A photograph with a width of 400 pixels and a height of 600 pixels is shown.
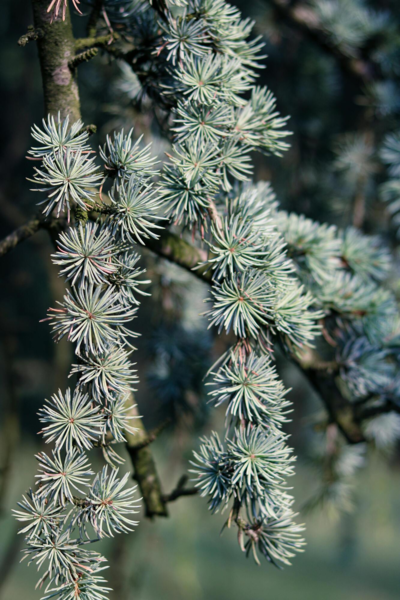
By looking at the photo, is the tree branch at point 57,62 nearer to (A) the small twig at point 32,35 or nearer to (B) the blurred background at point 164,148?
(A) the small twig at point 32,35

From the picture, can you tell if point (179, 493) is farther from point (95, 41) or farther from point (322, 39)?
point (322, 39)

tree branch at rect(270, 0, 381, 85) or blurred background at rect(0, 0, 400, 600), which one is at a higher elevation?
tree branch at rect(270, 0, 381, 85)

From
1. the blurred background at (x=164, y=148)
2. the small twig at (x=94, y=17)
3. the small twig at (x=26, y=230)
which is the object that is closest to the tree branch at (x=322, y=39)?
the blurred background at (x=164, y=148)

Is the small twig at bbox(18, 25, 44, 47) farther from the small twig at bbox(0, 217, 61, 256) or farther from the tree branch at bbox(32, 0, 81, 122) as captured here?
the small twig at bbox(0, 217, 61, 256)

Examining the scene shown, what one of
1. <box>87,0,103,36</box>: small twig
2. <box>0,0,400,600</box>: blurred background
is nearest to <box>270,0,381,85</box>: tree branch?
<box>0,0,400,600</box>: blurred background

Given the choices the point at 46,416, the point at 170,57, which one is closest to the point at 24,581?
the point at 46,416

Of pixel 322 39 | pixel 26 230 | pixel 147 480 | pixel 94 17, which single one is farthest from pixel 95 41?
pixel 322 39

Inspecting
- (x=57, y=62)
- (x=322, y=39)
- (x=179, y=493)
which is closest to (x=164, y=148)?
(x=322, y=39)

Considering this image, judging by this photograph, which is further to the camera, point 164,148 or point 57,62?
point 164,148

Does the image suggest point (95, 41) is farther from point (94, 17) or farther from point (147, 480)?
point (147, 480)

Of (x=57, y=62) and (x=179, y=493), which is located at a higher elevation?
(x=57, y=62)

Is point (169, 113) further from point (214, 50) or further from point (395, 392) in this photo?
point (395, 392)
